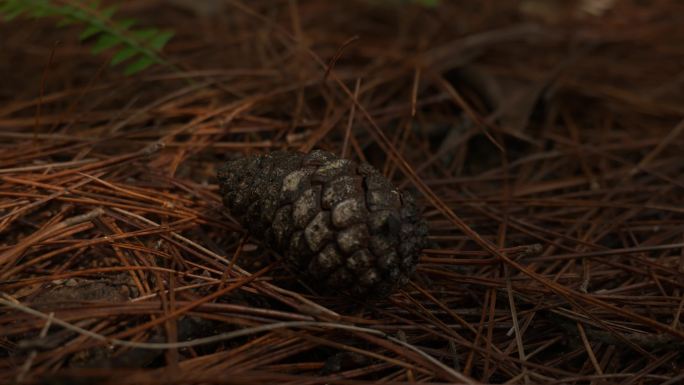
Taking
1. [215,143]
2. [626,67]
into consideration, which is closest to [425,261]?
[215,143]

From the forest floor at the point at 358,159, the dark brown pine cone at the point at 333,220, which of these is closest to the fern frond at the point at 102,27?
the forest floor at the point at 358,159

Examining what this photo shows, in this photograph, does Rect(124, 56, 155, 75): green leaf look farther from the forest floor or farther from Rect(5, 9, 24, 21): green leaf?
Rect(5, 9, 24, 21): green leaf

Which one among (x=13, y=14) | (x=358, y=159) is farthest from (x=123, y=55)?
(x=358, y=159)

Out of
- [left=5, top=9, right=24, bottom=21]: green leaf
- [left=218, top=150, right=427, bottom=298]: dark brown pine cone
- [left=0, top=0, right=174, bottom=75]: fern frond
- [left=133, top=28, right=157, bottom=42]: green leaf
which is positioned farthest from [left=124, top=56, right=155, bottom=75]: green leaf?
[left=218, top=150, right=427, bottom=298]: dark brown pine cone

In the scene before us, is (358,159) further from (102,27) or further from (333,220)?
(102,27)

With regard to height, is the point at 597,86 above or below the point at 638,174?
above

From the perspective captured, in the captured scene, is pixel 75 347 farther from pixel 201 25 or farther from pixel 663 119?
pixel 663 119
